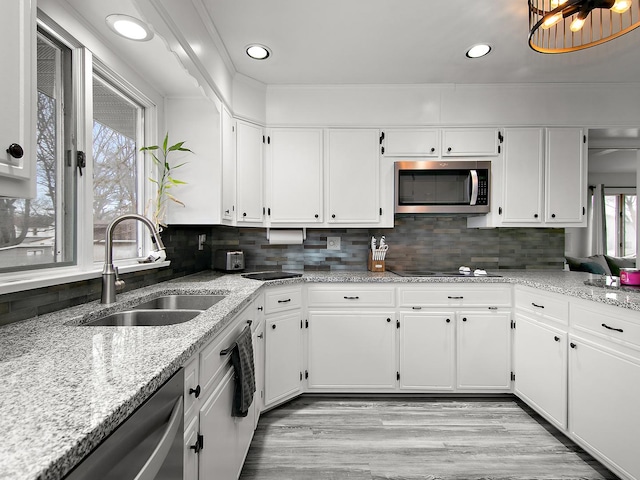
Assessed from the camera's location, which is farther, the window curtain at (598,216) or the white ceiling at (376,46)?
the window curtain at (598,216)

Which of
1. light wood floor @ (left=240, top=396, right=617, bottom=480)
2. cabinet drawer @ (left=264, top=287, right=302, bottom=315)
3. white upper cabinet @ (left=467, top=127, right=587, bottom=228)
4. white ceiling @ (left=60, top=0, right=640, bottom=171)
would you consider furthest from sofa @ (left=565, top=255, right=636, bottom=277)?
cabinet drawer @ (left=264, top=287, right=302, bottom=315)

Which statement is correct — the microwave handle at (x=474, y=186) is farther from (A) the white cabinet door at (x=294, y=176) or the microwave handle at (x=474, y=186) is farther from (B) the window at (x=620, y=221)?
(B) the window at (x=620, y=221)

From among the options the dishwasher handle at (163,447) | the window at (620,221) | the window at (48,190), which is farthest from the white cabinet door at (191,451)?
→ the window at (620,221)

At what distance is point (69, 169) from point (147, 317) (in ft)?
2.47

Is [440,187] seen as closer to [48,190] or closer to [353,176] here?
[353,176]

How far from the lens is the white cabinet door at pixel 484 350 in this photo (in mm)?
2496

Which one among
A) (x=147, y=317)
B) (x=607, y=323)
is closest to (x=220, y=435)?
(x=147, y=317)

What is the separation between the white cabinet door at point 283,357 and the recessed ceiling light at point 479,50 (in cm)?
216

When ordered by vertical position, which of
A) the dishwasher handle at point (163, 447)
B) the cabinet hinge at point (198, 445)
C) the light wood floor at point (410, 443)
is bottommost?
the light wood floor at point (410, 443)

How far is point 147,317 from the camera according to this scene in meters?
1.52

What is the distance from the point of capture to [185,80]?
2105mm

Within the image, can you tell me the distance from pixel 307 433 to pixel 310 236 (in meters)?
1.60

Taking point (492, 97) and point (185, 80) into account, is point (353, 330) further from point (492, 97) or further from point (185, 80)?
point (492, 97)

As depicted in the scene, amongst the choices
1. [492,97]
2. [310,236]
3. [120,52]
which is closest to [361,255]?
[310,236]
